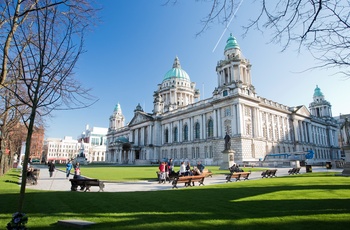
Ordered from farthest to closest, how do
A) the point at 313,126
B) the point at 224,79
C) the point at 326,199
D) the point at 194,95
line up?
1. the point at 194,95
2. the point at 313,126
3. the point at 224,79
4. the point at 326,199

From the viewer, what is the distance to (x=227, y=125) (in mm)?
53281

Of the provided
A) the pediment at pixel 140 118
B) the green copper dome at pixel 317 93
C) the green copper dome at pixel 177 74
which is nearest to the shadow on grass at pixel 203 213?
the pediment at pixel 140 118

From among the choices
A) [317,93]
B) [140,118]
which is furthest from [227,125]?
[317,93]

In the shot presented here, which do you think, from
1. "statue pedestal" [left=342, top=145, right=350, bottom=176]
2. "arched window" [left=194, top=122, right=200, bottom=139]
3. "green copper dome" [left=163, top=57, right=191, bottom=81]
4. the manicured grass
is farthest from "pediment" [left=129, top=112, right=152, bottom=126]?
the manicured grass

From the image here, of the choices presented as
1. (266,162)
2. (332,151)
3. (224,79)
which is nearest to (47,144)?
(224,79)

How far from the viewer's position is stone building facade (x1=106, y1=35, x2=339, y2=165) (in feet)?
172

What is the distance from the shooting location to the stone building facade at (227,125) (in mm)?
52312

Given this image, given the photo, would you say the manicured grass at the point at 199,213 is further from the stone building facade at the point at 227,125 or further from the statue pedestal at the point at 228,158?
the stone building facade at the point at 227,125

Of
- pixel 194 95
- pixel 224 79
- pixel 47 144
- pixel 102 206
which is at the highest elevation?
pixel 194 95

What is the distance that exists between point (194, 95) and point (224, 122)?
4926cm

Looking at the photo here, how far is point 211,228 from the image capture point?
5.66 meters

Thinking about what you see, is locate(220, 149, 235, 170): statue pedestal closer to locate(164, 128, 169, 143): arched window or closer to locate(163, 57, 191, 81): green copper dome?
locate(164, 128, 169, 143): arched window

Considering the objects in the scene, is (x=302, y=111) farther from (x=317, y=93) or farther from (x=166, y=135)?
(x=166, y=135)

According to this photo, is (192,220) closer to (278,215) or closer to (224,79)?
(278,215)
